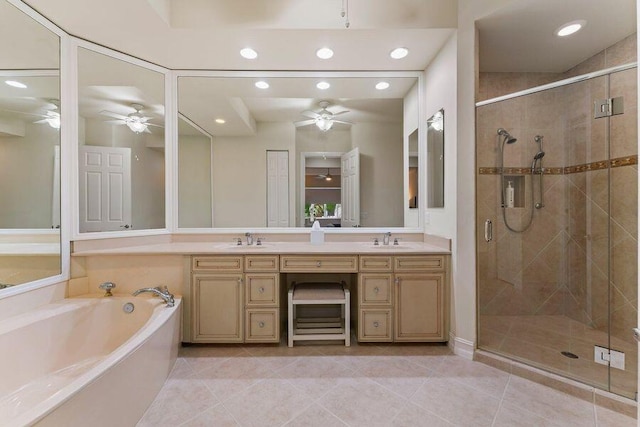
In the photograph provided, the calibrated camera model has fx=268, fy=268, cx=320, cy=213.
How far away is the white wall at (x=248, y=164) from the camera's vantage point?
8.89 feet

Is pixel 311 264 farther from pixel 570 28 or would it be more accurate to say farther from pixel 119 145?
pixel 570 28

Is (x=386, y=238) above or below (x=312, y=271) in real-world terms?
above

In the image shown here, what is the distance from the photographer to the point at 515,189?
7.39 ft

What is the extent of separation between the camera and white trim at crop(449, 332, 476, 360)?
1989 millimetres

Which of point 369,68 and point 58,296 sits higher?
point 369,68

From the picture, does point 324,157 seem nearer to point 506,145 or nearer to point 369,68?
point 369,68

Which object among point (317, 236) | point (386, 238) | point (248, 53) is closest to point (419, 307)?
point (386, 238)

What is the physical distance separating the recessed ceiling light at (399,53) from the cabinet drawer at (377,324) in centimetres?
213

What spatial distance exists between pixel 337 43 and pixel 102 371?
249cm

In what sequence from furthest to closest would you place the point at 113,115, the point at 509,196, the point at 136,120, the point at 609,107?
the point at 136,120, the point at 113,115, the point at 509,196, the point at 609,107

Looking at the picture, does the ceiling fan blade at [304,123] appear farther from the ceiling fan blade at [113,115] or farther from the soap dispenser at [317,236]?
the ceiling fan blade at [113,115]

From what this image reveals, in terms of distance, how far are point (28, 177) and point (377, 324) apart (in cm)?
283

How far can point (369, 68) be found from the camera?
8.19 feet

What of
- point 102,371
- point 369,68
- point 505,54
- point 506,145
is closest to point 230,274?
point 102,371
